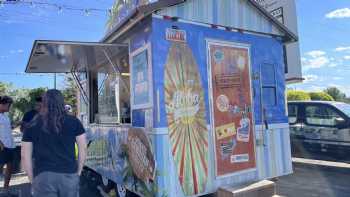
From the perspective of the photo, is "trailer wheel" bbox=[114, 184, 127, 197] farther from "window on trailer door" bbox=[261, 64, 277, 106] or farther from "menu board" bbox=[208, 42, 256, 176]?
"window on trailer door" bbox=[261, 64, 277, 106]

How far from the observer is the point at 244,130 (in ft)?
17.0

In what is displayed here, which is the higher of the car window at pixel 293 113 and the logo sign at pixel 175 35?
the logo sign at pixel 175 35

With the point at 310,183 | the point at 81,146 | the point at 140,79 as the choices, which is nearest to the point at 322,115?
the point at 310,183

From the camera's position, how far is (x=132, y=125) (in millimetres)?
4965

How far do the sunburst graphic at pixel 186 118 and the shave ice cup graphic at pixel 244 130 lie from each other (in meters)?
0.68

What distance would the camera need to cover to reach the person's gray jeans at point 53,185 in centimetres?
311

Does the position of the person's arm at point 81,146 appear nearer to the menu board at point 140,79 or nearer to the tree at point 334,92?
the menu board at point 140,79

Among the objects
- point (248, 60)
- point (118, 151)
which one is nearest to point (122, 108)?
point (118, 151)

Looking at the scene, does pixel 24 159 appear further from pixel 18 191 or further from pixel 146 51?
pixel 18 191

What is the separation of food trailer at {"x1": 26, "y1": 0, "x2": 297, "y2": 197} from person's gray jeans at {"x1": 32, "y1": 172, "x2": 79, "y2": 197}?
52.7 inches

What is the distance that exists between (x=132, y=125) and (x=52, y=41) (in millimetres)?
1780

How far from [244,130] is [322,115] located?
385cm

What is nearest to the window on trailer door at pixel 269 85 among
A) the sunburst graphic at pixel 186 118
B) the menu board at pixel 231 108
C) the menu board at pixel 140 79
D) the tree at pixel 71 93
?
the menu board at pixel 231 108

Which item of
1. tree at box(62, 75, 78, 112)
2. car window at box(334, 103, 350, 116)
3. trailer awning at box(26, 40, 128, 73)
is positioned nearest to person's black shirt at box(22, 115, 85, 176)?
trailer awning at box(26, 40, 128, 73)
